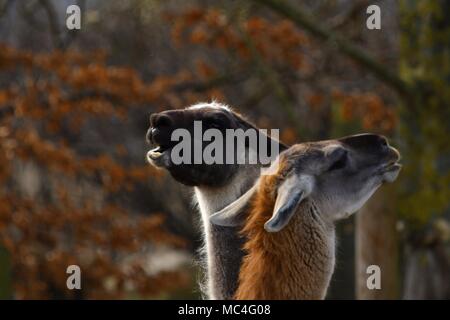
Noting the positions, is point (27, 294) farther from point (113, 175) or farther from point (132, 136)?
point (132, 136)

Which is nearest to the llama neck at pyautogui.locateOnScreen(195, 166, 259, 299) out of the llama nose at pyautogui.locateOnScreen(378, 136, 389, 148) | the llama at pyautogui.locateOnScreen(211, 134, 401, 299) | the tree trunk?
the llama at pyautogui.locateOnScreen(211, 134, 401, 299)

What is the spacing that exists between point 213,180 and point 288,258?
162 cm

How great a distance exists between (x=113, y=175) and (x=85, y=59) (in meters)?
1.71

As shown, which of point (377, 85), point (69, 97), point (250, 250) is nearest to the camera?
point (250, 250)

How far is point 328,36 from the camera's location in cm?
1381

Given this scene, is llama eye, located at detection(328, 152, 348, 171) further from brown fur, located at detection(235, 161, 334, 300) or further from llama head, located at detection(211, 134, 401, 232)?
brown fur, located at detection(235, 161, 334, 300)

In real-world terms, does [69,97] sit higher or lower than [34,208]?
higher

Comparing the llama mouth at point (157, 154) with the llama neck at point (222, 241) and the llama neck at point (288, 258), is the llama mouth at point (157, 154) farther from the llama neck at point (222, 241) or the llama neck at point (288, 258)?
the llama neck at point (288, 258)

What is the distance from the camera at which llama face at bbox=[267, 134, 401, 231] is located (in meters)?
6.07

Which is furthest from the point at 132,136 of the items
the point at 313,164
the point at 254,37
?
the point at 313,164

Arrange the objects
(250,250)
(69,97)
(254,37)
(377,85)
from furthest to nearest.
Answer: (377,85) < (254,37) < (69,97) < (250,250)

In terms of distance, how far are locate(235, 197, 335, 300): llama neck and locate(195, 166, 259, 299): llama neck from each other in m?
0.92
